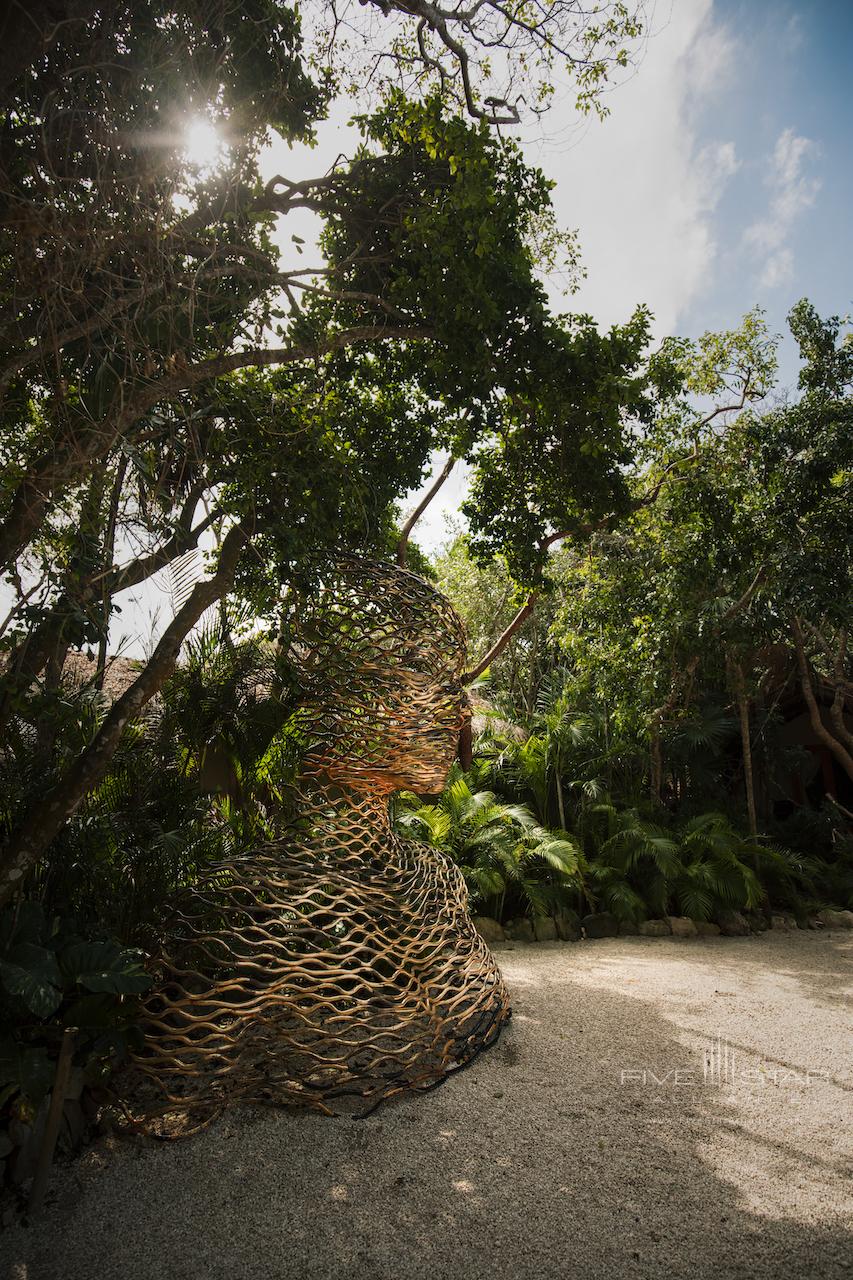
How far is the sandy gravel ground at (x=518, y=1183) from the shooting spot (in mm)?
2354

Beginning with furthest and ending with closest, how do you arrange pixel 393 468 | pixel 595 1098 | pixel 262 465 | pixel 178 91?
1. pixel 393 468
2. pixel 262 465
3. pixel 178 91
4. pixel 595 1098

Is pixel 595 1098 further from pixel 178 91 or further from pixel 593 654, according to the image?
pixel 593 654

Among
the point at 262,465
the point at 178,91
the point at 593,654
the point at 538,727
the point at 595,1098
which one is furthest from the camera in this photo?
the point at 538,727

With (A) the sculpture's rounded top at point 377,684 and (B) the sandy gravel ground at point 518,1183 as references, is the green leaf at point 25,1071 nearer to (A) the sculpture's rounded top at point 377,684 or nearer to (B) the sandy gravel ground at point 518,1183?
(B) the sandy gravel ground at point 518,1183

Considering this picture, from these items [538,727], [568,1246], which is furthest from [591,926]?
[568,1246]

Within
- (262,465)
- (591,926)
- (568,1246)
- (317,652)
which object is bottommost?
(568,1246)

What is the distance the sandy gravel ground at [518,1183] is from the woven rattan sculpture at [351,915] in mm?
240

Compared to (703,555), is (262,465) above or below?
below

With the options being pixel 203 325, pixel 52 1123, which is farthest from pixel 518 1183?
pixel 203 325

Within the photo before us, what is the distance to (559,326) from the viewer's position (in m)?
5.03

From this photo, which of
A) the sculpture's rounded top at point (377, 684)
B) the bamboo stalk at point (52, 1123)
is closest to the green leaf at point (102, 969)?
the bamboo stalk at point (52, 1123)

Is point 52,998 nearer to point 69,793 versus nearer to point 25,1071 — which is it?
point 25,1071

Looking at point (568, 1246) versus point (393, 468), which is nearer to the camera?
point (568, 1246)

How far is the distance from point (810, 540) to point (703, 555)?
Result: 1.03 metres
